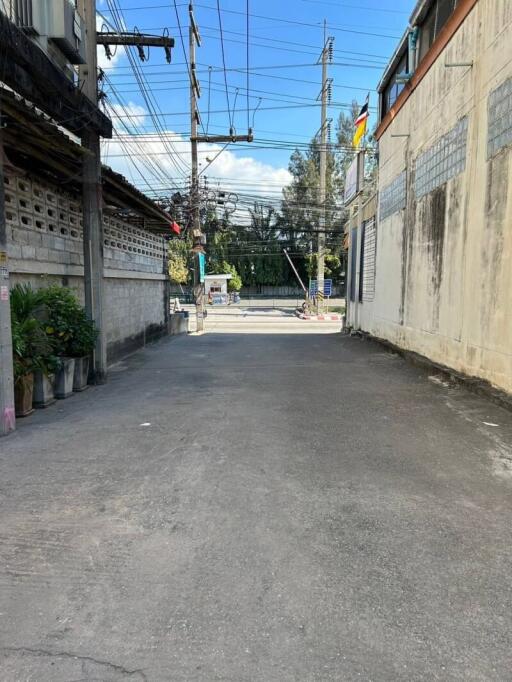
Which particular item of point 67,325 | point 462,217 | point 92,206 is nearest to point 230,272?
point 92,206

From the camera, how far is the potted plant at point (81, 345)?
25.8ft

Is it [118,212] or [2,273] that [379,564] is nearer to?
[2,273]

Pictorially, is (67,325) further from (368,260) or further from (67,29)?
(368,260)

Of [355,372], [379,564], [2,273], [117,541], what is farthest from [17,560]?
[355,372]

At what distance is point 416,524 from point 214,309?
134 feet

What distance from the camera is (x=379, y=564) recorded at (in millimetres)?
2984

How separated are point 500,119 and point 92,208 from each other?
6.38m

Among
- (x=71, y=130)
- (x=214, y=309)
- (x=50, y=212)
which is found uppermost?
(x=71, y=130)

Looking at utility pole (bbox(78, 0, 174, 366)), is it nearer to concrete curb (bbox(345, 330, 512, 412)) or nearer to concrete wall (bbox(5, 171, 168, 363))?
concrete wall (bbox(5, 171, 168, 363))

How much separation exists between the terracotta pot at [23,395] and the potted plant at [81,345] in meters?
1.38

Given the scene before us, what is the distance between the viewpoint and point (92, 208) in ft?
27.8

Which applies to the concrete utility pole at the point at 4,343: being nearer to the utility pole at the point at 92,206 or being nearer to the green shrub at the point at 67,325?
the green shrub at the point at 67,325

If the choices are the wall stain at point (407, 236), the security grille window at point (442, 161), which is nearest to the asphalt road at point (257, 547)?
the security grille window at point (442, 161)

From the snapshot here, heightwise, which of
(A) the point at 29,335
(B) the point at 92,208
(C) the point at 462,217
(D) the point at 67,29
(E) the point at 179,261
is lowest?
(A) the point at 29,335
